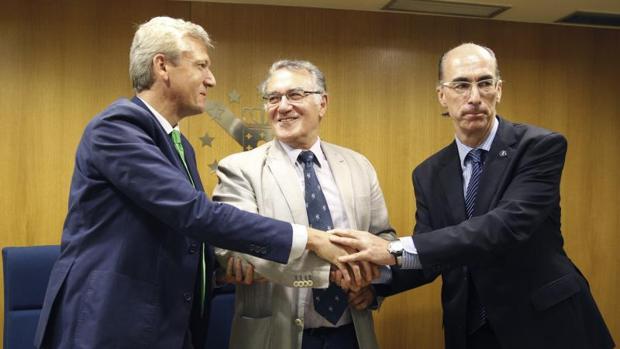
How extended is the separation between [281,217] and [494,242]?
0.71 m

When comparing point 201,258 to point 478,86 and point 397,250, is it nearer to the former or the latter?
point 397,250

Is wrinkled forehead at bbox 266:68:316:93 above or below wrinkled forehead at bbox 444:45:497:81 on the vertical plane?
below

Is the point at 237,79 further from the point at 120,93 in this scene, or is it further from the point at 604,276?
the point at 604,276

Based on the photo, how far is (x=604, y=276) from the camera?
375 centimetres

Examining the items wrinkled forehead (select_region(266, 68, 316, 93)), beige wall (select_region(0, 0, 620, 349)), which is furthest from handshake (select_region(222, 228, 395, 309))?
beige wall (select_region(0, 0, 620, 349))

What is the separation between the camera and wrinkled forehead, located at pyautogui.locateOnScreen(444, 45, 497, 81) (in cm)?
210

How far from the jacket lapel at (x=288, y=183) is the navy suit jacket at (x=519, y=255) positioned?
400mm

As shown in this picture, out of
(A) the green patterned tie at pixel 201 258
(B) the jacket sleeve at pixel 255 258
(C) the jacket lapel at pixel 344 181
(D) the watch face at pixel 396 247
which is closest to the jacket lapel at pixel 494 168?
(D) the watch face at pixel 396 247

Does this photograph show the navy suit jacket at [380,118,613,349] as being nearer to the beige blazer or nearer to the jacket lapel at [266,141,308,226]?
the beige blazer

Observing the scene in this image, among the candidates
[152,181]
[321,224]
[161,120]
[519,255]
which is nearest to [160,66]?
[161,120]

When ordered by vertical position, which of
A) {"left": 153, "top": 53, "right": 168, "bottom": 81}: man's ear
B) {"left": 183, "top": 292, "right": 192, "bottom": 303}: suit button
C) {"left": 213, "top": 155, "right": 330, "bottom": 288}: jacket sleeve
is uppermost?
{"left": 153, "top": 53, "right": 168, "bottom": 81}: man's ear

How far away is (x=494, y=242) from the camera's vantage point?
1.86m

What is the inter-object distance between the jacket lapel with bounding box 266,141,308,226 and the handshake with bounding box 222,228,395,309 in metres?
0.13

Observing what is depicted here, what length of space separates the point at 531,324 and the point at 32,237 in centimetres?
253
